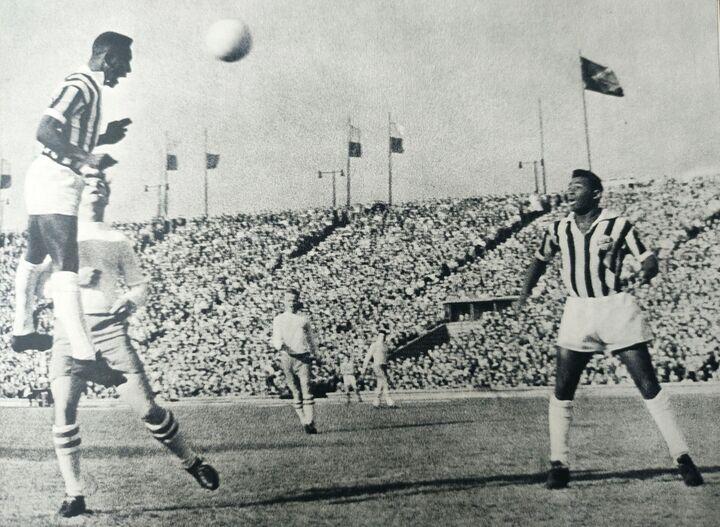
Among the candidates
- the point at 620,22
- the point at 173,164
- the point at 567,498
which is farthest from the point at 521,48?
the point at 567,498

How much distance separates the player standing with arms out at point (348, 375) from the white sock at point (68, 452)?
4.39 feet

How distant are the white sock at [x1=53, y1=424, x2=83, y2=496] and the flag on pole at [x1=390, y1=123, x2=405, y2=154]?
2104 millimetres

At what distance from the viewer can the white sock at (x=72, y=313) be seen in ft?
10.3

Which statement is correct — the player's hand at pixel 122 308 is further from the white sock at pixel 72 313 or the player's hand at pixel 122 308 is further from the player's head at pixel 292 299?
the player's head at pixel 292 299

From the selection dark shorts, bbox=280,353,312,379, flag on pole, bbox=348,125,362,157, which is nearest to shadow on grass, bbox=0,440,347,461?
dark shorts, bbox=280,353,312,379

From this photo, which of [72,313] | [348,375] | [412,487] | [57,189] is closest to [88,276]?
[72,313]

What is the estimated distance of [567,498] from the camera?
2740 millimetres

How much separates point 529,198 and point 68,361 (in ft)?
7.89

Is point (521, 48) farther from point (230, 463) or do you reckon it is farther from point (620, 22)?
point (230, 463)

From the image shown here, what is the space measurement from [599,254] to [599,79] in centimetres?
93

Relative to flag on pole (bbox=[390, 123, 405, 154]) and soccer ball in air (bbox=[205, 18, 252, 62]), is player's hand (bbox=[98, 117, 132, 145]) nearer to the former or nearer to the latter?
soccer ball in air (bbox=[205, 18, 252, 62])

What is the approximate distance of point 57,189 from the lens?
325 centimetres

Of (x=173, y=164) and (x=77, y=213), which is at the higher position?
(x=173, y=164)

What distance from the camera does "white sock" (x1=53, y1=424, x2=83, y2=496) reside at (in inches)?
120
